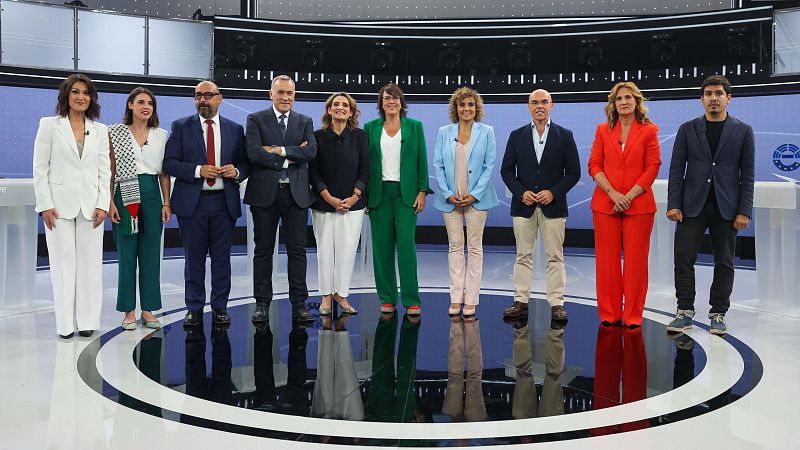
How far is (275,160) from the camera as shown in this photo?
15.1ft

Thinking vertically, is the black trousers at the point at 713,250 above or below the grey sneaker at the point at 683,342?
above

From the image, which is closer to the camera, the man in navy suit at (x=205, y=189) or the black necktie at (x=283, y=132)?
the man in navy suit at (x=205, y=189)

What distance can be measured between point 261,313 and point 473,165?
5.78 feet

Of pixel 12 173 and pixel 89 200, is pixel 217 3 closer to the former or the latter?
pixel 12 173

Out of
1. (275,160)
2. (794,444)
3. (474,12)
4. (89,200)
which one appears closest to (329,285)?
(275,160)

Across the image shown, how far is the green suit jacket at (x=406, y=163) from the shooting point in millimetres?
4938

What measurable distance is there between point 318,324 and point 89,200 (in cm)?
163

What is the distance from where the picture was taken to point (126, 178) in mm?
4430

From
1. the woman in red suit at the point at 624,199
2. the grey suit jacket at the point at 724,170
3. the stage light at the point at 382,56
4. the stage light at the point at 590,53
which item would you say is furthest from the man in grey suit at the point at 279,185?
the stage light at the point at 590,53

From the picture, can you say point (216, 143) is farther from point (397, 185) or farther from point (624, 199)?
point (624, 199)

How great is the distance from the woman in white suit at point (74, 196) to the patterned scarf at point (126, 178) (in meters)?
0.08

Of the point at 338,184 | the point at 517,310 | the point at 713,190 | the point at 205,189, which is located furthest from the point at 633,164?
the point at 205,189

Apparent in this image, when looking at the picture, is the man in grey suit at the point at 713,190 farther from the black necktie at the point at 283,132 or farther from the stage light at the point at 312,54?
the stage light at the point at 312,54

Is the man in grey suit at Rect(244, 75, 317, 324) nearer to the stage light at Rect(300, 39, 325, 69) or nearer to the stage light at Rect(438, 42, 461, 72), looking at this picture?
the stage light at Rect(300, 39, 325, 69)
